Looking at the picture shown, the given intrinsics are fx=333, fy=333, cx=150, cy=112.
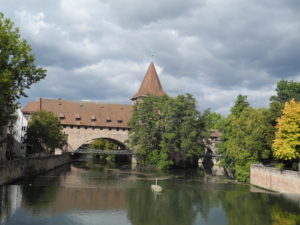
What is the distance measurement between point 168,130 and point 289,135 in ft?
73.5

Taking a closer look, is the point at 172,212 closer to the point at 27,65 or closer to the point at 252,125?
the point at 27,65

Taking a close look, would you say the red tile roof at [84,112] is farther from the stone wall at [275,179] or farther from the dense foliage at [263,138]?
the stone wall at [275,179]

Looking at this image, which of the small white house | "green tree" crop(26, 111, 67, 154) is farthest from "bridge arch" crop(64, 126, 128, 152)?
"green tree" crop(26, 111, 67, 154)

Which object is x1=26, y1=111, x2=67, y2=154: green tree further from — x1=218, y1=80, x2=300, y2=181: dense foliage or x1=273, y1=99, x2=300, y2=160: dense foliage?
x1=273, y1=99, x2=300, y2=160: dense foliage

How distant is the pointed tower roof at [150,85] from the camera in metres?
57.6

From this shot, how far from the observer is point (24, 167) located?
95.3ft

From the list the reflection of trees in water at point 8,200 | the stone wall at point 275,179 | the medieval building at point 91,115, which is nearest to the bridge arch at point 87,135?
the medieval building at point 91,115

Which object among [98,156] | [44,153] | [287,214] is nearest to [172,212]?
[287,214]

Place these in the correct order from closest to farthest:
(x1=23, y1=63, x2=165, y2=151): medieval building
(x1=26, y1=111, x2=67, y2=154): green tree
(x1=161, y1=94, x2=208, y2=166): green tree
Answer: (x1=26, y1=111, x2=67, y2=154): green tree
(x1=161, y1=94, x2=208, y2=166): green tree
(x1=23, y1=63, x2=165, y2=151): medieval building

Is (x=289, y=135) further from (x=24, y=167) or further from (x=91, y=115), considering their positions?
(x=91, y=115)

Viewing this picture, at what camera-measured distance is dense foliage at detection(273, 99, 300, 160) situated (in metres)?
24.1

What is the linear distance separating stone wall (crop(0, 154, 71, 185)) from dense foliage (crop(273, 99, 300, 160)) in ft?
65.4

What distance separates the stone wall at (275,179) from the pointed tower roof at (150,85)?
30.5 metres

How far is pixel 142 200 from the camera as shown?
22109 millimetres
